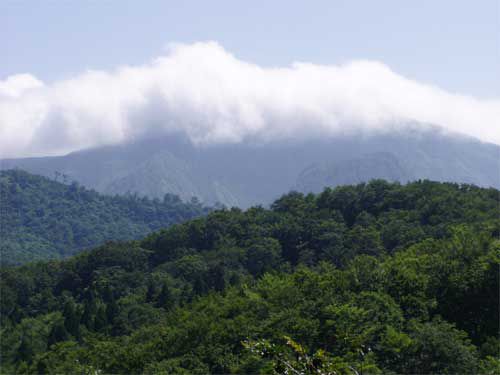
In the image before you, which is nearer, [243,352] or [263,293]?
[243,352]

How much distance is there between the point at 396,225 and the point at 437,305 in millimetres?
44285

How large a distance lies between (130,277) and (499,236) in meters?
51.9

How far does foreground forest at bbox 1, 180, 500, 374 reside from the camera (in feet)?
111

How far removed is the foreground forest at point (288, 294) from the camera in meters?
33.9

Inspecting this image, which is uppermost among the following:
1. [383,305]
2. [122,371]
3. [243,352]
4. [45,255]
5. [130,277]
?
[383,305]

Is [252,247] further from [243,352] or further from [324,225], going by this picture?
[243,352]

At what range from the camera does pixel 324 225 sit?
95.4 meters

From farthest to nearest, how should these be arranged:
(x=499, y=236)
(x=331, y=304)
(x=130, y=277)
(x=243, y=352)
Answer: (x=130, y=277)
(x=499, y=236)
(x=331, y=304)
(x=243, y=352)

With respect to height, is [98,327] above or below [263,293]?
below

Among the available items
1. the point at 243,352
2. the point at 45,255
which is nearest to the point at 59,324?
the point at 243,352

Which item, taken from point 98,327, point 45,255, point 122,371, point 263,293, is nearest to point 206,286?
point 98,327

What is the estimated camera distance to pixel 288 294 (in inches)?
1722

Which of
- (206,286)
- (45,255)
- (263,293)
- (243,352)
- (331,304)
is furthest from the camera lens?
(45,255)

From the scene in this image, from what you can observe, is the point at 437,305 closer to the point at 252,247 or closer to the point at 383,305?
the point at 383,305
